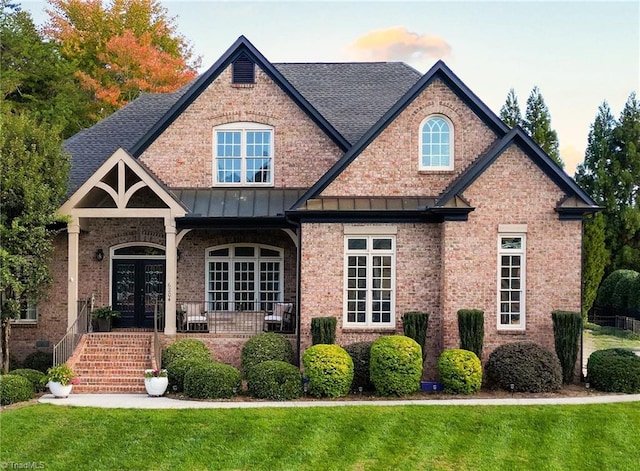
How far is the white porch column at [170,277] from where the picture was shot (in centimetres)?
1934

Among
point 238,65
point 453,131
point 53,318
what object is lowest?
point 53,318

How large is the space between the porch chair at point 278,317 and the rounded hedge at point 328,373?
126 inches

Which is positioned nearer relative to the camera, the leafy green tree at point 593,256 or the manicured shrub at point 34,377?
the manicured shrub at point 34,377

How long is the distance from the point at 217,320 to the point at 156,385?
430 centimetres

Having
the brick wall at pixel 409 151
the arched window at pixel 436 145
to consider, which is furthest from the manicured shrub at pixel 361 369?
the arched window at pixel 436 145

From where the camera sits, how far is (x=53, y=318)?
21125mm

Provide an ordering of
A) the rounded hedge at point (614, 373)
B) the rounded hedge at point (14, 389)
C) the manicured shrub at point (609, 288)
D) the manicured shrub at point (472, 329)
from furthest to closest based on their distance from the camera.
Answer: the manicured shrub at point (609, 288)
the manicured shrub at point (472, 329)
the rounded hedge at point (614, 373)
the rounded hedge at point (14, 389)

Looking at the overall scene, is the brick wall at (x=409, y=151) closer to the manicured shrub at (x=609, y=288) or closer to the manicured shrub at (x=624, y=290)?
Result: the manicured shrub at (x=624, y=290)

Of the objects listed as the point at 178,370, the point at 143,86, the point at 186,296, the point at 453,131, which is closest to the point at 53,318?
the point at 186,296

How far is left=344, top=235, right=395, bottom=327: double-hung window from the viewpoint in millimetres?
18703

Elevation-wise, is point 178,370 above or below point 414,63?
below

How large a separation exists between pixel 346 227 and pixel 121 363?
6.69 m

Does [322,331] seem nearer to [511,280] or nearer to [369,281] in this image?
[369,281]

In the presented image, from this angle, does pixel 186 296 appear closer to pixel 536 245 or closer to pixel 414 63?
pixel 536 245
